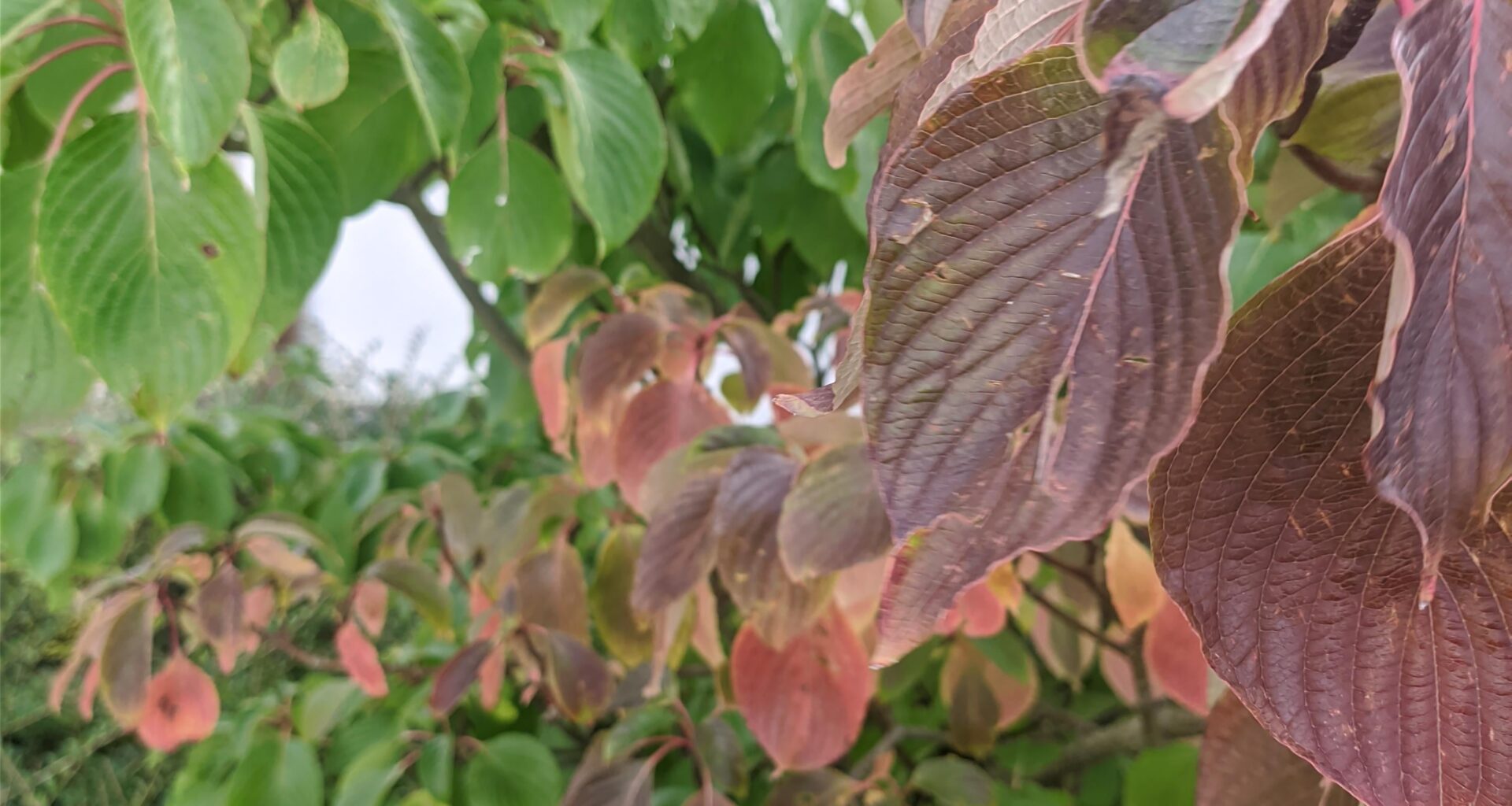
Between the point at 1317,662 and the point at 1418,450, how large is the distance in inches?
2.0

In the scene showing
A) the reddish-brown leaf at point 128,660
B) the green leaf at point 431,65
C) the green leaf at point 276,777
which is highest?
the green leaf at point 431,65

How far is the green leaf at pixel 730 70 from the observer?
20.3 inches

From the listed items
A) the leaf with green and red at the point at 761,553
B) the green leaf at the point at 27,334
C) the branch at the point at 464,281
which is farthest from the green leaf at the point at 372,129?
the leaf with green and red at the point at 761,553

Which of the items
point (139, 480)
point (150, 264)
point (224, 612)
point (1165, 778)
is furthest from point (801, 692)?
point (139, 480)

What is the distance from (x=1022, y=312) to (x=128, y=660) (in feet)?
2.22

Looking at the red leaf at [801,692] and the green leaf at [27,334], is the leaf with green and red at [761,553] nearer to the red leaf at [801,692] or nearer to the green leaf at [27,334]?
the red leaf at [801,692]

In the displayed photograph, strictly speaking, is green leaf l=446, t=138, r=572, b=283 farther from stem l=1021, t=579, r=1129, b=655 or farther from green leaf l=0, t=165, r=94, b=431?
stem l=1021, t=579, r=1129, b=655

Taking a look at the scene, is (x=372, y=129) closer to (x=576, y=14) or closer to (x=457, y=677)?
(x=576, y=14)

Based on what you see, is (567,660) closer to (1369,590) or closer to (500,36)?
(500,36)

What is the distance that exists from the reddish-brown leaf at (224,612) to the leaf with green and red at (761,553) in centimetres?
43

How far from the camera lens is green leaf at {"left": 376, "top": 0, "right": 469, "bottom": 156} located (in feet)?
1.03

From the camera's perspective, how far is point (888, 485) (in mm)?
118

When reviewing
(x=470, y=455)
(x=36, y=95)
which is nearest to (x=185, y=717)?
(x=470, y=455)

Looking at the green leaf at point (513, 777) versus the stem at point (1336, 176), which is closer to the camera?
the stem at point (1336, 176)
